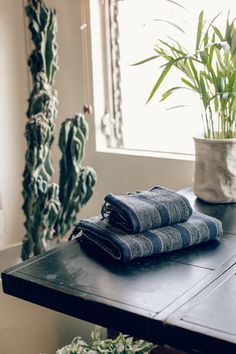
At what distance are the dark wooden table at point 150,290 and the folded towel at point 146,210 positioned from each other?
3.0 inches

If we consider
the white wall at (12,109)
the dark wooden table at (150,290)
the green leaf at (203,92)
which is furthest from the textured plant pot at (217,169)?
the white wall at (12,109)

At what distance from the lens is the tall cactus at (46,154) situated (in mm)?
1826

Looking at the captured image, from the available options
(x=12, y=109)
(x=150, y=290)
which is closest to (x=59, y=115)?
(x=12, y=109)

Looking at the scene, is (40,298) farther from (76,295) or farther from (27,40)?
(27,40)

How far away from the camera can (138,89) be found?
2139 millimetres

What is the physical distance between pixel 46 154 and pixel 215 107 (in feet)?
2.02

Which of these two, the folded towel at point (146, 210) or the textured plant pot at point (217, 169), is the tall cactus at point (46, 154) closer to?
the textured plant pot at point (217, 169)

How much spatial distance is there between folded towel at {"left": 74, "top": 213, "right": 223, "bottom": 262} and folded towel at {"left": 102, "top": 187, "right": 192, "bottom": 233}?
0.05 feet

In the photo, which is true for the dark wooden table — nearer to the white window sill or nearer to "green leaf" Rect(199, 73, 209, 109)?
"green leaf" Rect(199, 73, 209, 109)

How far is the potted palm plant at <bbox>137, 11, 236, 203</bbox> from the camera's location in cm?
153

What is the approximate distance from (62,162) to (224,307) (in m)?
1.06

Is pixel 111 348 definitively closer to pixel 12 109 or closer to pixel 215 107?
pixel 215 107

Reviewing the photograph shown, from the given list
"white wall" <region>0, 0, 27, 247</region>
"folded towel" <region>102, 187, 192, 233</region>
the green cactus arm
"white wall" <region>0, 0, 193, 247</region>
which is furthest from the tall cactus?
"folded towel" <region>102, 187, 192, 233</region>

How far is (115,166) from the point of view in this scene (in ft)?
6.96
